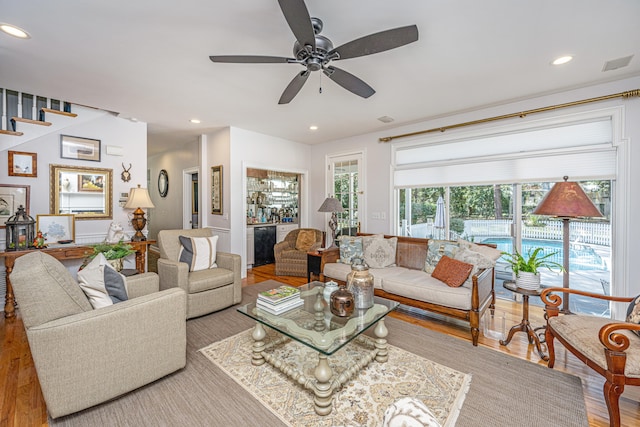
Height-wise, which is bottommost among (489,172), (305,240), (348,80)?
(305,240)

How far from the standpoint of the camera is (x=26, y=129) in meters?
3.24

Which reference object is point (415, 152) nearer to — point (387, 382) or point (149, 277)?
point (387, 382)

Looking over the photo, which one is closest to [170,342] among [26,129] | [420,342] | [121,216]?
[420,342]

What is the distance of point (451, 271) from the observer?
2.80m

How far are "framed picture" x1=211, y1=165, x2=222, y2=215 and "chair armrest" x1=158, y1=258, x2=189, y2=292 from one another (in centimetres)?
192

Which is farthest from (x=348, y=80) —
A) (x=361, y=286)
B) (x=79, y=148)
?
(x=79, y=148)

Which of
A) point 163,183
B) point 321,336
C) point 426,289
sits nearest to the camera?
point 321,336

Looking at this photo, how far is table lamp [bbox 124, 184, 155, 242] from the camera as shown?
3.84m

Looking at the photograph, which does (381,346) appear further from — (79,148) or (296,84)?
(79,148)

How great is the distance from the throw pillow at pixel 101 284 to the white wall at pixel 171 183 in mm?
3733

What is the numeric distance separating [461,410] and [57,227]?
4841mm

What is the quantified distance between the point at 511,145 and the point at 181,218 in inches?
251

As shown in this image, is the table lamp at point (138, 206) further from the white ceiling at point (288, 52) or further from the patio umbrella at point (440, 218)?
the patio umbrella at point (440, 218)

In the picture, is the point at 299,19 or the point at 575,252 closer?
the point at 299,19
